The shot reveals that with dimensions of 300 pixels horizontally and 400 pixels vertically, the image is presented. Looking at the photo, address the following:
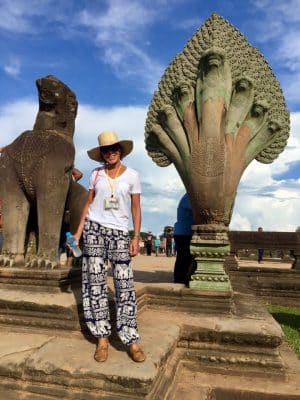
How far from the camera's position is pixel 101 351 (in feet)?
7.73

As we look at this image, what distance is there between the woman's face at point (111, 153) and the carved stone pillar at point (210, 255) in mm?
1650

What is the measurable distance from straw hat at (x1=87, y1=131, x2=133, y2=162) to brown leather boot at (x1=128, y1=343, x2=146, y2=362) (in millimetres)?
1311

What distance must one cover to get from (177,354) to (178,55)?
11.5 ft

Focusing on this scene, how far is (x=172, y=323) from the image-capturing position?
3.28 metres

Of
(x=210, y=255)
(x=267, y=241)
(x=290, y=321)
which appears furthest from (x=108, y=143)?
(x=267, y=241)

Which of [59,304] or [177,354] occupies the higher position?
[59,304]

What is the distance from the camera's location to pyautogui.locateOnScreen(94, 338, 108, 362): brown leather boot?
7.54 ft

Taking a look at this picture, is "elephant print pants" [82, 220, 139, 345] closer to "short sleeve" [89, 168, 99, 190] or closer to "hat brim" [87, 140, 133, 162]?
"short sleeve" [89, 168, 99, 190]

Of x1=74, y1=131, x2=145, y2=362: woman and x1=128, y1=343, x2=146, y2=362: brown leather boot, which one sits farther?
x1=74, y1=131, x2=145, y2=362: woman

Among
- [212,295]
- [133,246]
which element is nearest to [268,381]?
[212,295]

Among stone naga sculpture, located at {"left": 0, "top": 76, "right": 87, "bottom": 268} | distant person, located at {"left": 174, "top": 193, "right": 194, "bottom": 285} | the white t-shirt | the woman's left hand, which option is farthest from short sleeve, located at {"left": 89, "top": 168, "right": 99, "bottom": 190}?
distant person, located at {"left": 174, "top": 193, "right": 194, "bottom": 285}

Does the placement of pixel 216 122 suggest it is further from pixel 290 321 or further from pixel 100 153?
pixel 290 321

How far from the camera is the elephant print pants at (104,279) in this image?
2.49 m

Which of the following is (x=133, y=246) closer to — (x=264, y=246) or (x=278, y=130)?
(x=278, y=130)
